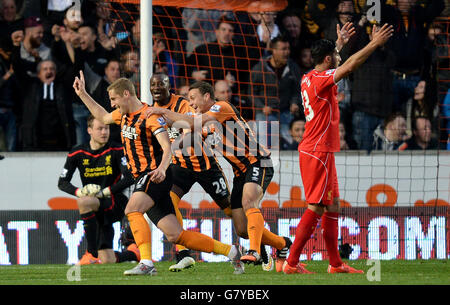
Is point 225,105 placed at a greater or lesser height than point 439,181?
greater

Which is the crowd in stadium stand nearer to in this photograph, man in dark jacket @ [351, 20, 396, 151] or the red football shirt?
→ man in dark jacket @ [351, 20, 396, 151]

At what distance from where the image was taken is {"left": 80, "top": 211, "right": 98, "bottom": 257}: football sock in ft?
33.6

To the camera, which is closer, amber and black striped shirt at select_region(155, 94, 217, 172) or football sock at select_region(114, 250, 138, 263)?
amber and black striped shirt at select_region(155, 94, 217, 172)

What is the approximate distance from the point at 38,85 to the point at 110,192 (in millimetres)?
2652

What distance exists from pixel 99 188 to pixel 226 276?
3.06 m

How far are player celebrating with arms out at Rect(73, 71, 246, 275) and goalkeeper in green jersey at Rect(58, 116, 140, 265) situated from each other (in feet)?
7.49

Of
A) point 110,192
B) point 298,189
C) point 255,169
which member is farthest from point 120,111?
point 298,189

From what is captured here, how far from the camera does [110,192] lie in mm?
10281

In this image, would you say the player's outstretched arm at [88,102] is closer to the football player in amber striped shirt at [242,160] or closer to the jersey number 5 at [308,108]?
the football player in amber striped shirt at [242,160]

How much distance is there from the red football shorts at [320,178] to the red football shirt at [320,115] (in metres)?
0.07

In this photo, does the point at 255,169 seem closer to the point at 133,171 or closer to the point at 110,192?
the point at 133,171

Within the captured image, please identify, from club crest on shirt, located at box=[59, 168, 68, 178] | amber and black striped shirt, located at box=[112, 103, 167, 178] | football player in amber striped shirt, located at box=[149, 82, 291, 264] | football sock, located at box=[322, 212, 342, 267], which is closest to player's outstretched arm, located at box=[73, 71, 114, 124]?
amber and black striped shirt, located at box=[112, 103, 167, 178]

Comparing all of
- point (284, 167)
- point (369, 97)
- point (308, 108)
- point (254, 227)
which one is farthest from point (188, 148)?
point (369, 97)

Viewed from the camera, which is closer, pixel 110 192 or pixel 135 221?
pixel 135 221
